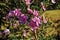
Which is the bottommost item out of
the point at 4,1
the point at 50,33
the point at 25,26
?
the point at 50,33

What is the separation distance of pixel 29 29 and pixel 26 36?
0.41 feet

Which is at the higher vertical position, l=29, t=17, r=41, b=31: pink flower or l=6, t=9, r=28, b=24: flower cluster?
l=6, t=9, r=28, b=24: flower cluster

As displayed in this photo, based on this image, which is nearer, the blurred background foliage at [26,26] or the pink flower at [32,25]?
the pink flower at [32,25]

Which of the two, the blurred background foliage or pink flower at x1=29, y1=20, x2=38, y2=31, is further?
the blurred background foliage

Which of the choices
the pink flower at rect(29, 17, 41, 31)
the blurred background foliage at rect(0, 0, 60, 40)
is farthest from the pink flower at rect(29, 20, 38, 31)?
the blurred background foliage at rect(0, 0, 60, 40)

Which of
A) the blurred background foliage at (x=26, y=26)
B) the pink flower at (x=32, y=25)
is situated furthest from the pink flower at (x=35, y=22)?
the blurred background foliage at (x=26, y=26)

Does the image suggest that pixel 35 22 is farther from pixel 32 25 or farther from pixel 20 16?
pixel 20 16

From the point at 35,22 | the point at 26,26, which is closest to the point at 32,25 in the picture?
the point at 35,22

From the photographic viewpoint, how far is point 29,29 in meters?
3.85

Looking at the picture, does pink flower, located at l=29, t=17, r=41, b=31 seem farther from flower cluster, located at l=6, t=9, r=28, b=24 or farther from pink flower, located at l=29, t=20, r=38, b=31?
flower cluster, located at l=6, t=9, r=28, b=24

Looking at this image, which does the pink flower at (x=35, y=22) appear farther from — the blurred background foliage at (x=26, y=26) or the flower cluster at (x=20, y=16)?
the blurred background foliage at (x=26, y=26)

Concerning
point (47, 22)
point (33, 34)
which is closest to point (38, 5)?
point (47, 22)

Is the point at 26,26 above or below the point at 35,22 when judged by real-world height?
below

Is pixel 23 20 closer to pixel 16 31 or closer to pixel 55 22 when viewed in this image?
pixel 16 31
